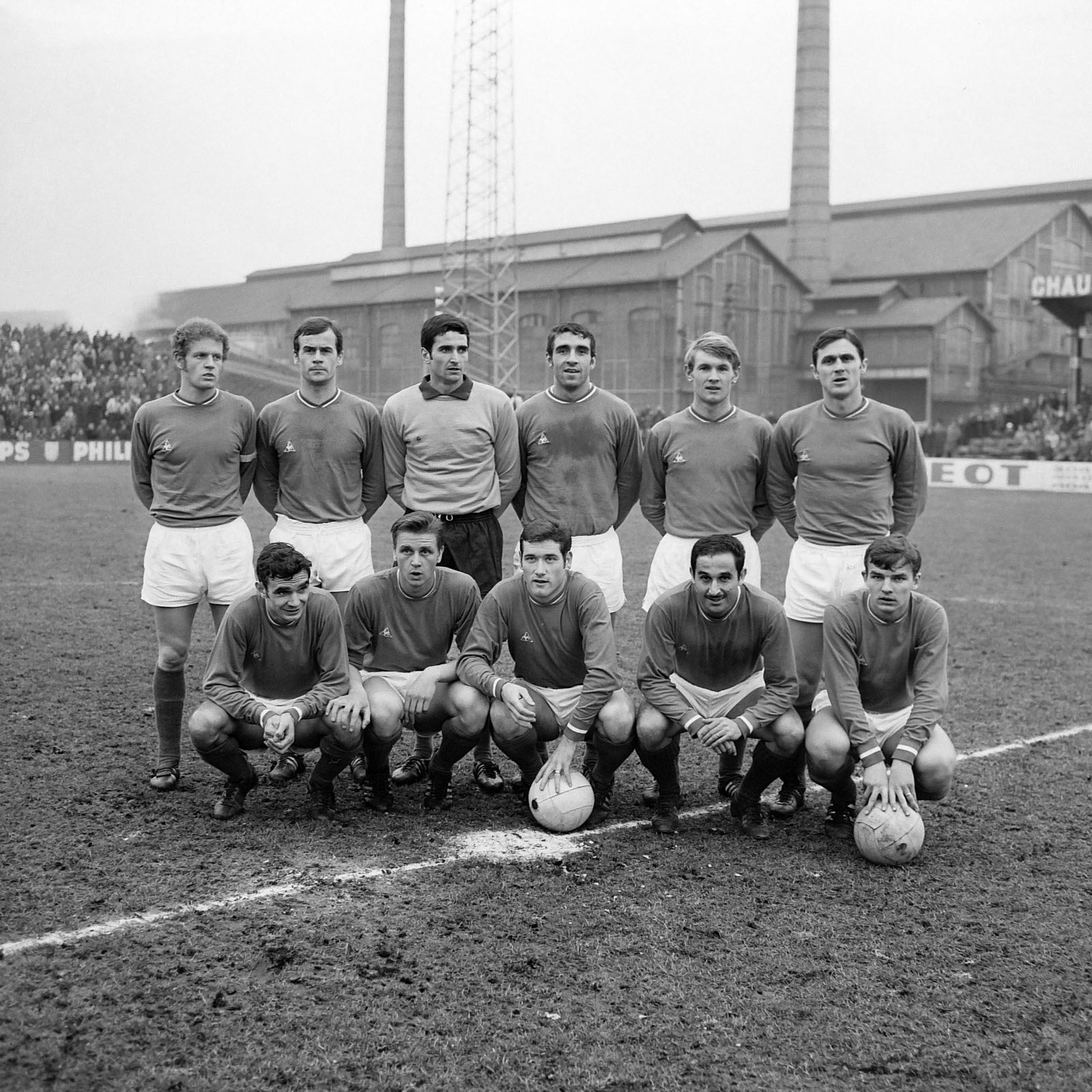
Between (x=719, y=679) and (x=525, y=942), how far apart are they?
165 cm

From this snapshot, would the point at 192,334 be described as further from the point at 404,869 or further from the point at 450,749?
the point at 404,869

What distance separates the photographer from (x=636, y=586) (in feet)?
37.4

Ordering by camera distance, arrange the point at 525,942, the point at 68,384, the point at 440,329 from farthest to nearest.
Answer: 1. the point at 68,384
2. the point at 440,329
3. the point at 525,942

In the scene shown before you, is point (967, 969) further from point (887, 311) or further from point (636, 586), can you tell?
point (887, 311)

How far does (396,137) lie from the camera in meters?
52.7

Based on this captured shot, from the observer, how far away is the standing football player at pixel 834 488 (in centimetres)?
519

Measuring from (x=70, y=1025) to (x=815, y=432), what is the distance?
364 centimetres

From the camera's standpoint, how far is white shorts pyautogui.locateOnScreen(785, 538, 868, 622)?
520 cm

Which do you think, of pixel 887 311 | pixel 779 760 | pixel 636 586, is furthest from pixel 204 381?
pixel 887 311

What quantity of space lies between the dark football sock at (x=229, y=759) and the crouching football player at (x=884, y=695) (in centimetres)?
223

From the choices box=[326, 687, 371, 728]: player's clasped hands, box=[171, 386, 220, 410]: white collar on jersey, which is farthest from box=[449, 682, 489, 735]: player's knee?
box=[171, 386, 220, 410]: white collar on jersey

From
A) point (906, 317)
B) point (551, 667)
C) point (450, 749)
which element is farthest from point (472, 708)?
point (906, 317)

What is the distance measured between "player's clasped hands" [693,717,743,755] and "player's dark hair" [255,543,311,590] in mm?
1646

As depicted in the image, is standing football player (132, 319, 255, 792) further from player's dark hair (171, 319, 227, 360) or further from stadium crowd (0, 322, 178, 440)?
stadium crowd (0, 322, 178, 440)
